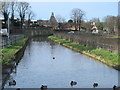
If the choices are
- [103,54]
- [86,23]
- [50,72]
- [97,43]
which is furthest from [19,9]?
[50,72]

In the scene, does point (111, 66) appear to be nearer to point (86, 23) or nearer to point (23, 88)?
point (23, 88)

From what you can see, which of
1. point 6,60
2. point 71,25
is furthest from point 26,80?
point 71,25

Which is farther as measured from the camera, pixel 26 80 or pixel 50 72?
pixel 50 72

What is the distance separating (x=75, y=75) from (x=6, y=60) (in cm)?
595

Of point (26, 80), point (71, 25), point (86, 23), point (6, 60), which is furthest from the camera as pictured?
point (71, 25)

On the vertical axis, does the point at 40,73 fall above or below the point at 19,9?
below

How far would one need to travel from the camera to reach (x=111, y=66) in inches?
1044

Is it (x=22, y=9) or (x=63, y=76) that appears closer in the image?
(x=63, y=76)

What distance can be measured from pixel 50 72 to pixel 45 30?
91916mm

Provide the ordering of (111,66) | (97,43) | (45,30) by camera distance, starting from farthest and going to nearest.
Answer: (45,30), (97,43), (111,66)

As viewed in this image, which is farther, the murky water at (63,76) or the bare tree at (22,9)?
the bare tree at (22,9)

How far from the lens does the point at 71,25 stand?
14138cm

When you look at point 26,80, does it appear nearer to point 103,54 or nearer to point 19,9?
point 103,54

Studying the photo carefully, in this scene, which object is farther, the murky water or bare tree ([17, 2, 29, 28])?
bare tree ([17, 2, 29, 28])
